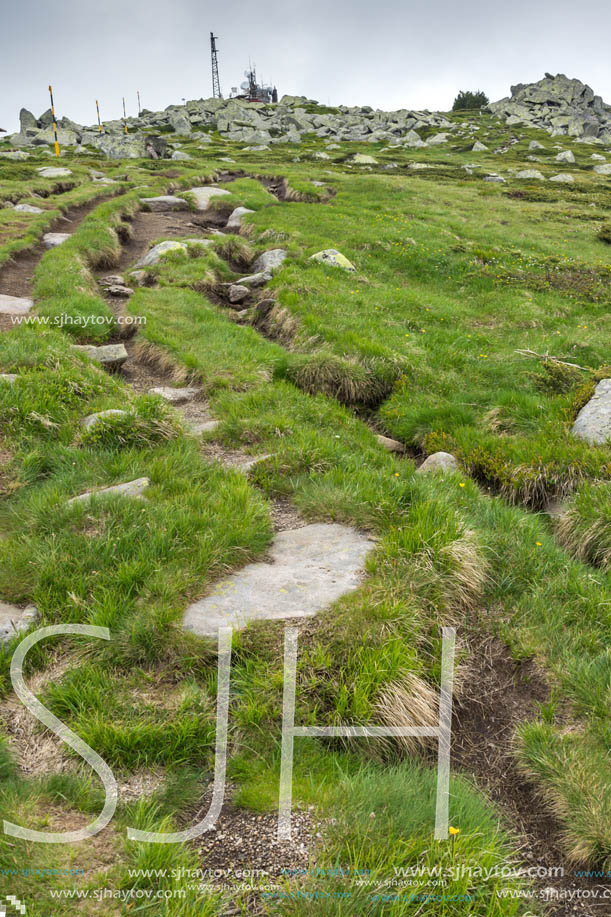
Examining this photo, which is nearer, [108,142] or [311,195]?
[311,195]

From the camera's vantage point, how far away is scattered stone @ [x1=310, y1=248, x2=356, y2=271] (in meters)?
17.3

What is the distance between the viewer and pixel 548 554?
6.05 m

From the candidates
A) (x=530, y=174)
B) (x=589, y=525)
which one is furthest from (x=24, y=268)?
(x=530, y=174)

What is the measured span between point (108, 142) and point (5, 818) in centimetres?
7860

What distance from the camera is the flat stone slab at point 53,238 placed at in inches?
738

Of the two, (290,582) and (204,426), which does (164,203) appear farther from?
(290,582)

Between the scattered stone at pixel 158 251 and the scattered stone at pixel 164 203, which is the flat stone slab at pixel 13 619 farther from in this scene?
the scattered stone at pixel 164 203

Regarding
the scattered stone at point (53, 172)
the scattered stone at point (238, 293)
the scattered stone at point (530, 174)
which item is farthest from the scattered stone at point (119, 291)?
the scattered stone at point (530, 174)

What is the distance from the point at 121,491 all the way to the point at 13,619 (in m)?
1.92

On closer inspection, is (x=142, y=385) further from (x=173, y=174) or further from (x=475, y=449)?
(x=173, y=174)

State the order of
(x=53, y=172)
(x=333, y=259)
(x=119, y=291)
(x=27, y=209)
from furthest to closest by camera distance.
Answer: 1. (x=53, y=172)
2. (x=27, y=209)
3. (x=333, y=259)
4. (x=119, y=291)

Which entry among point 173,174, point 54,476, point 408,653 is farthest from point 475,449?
point 173,174

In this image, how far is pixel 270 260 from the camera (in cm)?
1762

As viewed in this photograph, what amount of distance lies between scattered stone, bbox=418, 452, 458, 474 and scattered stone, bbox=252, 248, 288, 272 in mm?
10728
